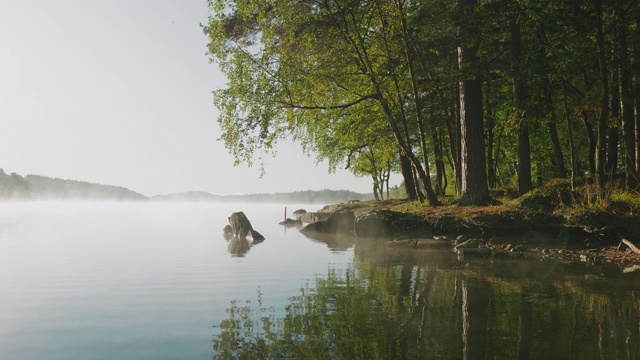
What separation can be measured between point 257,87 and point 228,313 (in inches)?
592

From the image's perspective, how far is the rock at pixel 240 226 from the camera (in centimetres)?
2433

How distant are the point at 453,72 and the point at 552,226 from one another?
765 cm

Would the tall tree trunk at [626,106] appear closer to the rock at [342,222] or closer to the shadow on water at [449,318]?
the shadow on water at [449,318]

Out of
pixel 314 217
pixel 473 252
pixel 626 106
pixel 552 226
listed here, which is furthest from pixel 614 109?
pixel 314 217

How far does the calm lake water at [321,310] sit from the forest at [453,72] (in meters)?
6.53

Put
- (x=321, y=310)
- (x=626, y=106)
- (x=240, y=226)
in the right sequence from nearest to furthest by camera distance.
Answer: (x=321, y=310)
(x=626, y=106)
(x=240, y=226)

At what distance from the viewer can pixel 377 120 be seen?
24.7 metres

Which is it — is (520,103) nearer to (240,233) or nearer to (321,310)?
(321,310)

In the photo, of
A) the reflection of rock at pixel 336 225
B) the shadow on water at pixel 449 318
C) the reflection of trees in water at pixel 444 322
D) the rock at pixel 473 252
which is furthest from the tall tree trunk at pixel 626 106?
the reflection of rock at pixel 336 225

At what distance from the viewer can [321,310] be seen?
7320 millimetres

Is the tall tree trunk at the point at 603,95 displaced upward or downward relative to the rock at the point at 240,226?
upward

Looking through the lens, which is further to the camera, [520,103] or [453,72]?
[453,72]

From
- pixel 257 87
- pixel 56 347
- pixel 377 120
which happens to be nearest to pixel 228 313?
pixel 56 347

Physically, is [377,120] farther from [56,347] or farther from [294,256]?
[56,347]
